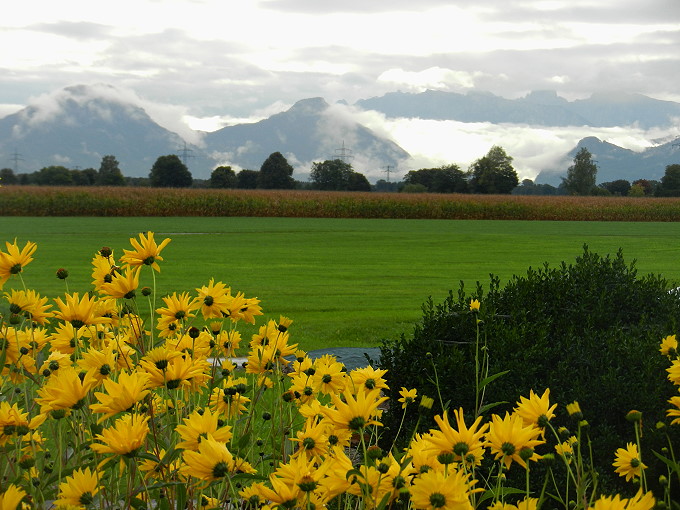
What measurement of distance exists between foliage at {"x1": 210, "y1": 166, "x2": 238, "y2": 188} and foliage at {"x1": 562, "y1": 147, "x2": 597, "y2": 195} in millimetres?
61682

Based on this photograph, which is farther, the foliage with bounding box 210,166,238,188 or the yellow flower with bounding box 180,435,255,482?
the foliage with bounding box 210,166,238,188

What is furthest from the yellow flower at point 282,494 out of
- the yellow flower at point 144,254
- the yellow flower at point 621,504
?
the yellow flower at point 144,254

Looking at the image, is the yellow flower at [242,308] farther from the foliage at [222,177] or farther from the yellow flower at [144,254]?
the foliage at [222,177]

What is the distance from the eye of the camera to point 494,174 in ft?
382

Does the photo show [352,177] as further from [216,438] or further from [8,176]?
[216,438]

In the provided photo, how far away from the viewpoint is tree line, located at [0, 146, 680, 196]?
117 metres

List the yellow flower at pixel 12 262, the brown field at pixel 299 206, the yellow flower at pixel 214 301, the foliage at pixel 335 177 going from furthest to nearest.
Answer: the foliage at pixel 335 177
the brown field at pixel 299 206
the yellow flower at pixel 214 301
the yellow flower at pixel 12 262

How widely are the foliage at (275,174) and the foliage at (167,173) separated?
45.5ft

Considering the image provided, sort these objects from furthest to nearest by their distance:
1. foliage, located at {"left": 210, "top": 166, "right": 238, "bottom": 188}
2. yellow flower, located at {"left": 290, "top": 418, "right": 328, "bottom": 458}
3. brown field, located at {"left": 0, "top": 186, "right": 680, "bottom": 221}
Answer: foliage, located at {"left": 210, "top": 166, "right": 238, "bottom": 188}, brown field, located at {"left": 0, "top": 186, "right": 680, "bottom": 221}, yellow flower, located at {"left": 290, "top": 418, "right": 328, "bottom": 458}

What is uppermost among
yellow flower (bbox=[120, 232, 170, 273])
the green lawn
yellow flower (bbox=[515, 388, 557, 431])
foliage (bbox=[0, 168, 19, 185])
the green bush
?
foliage (bbox=[0, 168, 19, 185])

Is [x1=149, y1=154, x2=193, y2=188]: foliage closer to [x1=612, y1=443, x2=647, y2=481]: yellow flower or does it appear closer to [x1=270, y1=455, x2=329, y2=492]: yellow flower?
[x1=612, y1=443, x2=647, y2=481]: yellow flower

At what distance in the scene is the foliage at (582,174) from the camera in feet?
439

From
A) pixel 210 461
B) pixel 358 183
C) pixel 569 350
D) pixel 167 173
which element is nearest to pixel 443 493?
pixel 210 461

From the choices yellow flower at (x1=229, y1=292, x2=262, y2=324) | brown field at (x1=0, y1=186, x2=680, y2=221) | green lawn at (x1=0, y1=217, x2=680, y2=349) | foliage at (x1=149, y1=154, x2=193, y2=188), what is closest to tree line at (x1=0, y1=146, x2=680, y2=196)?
foliage at (x1=149, y1=154, x2=193, y2=188)
